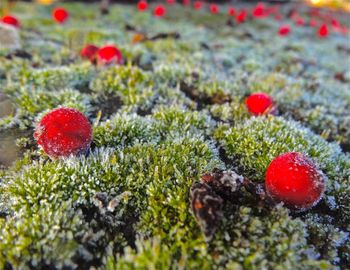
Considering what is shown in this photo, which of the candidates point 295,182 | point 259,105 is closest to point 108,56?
point 259,105

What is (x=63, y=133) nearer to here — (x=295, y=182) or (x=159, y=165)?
(x=159, y=165)

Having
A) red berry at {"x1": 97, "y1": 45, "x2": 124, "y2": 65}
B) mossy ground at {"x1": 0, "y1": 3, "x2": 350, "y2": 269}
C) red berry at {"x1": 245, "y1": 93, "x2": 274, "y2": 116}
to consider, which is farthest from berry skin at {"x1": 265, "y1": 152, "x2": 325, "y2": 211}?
red berry at {"x1": 97, "y1": 45, "x2": 124, "y2": 65}

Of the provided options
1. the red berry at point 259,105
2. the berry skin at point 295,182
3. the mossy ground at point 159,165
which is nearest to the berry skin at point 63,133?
the mossy ground at point 159,165

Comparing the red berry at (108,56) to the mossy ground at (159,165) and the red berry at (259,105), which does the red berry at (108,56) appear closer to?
the mossy ground at (159,165)

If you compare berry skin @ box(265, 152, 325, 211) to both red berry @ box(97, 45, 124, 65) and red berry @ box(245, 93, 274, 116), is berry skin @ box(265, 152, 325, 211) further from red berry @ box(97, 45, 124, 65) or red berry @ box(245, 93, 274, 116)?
red berry @ box(97, 45, 124, 65)

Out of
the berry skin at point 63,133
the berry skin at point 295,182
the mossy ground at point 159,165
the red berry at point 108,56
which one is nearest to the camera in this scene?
the mossy ground at point 159,165

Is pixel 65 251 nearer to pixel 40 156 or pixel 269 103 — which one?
pixel 40 156
